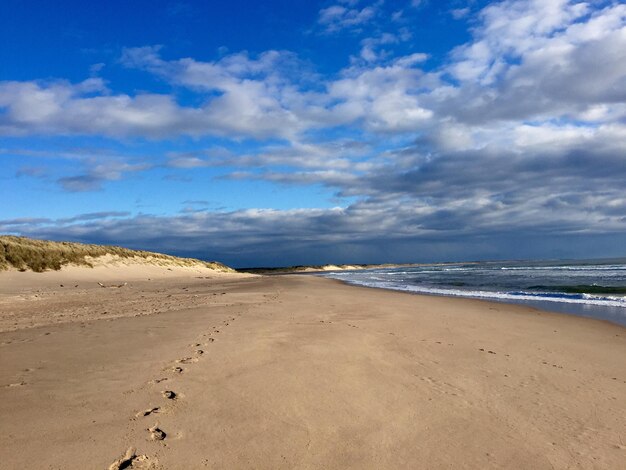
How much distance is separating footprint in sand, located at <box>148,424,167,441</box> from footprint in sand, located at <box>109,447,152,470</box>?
0.26 metres

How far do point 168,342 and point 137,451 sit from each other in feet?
13.6

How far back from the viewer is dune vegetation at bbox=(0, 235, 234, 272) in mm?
26688

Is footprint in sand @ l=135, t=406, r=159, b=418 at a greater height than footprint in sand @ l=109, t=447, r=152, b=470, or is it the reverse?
footprint in sand @ l=135, t=406, r=159, b=418

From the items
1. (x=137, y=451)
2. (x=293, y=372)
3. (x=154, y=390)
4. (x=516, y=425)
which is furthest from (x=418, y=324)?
(x=137, y=451)

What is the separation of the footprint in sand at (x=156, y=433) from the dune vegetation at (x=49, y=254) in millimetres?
27688

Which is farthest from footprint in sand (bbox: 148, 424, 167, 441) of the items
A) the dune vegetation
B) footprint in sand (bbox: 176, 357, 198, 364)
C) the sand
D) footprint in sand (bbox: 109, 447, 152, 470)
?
the dune vegetation

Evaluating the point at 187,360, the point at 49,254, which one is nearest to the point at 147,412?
the point at 187,360

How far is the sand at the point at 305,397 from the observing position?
3.52m

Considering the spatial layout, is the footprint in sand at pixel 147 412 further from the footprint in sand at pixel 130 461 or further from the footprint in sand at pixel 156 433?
the footprint in sand at pixel 130 461

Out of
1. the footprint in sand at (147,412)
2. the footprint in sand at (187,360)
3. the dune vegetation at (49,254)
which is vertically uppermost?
the dune vegetation at (49,254)

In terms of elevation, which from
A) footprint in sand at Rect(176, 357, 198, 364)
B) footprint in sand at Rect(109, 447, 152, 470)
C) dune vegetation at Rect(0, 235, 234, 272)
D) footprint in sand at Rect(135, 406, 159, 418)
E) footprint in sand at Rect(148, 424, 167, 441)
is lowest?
footprint in sand at Rect(109, 447, 152, 470)

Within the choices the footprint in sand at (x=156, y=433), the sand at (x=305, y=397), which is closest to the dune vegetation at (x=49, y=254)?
the sand at (x=305, y=397)

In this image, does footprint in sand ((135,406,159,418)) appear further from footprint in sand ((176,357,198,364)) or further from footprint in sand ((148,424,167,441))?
footprint in sand ((176,357,198,364))

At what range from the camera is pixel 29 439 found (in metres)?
3.51
